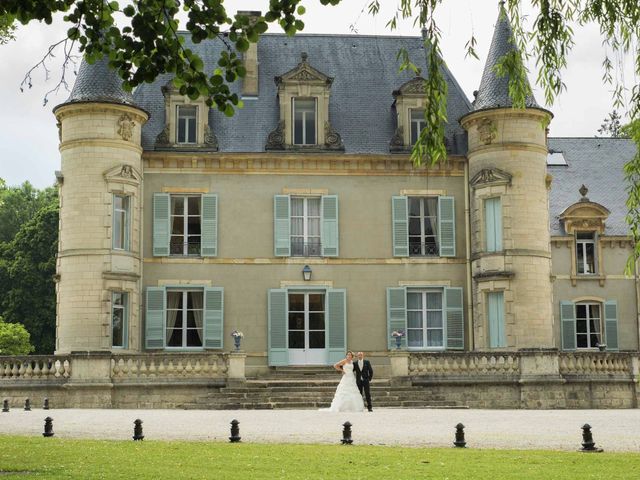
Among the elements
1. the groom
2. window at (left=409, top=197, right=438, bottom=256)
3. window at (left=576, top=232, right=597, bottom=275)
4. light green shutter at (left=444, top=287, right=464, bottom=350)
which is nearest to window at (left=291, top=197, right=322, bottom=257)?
window at (left=409, top=197, right=438, bottom=256)

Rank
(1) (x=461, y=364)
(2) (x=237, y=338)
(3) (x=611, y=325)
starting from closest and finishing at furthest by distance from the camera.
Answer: (1) (x=461, y=364) → (2) (x=237, y=338) → (3) (x=611, y=325)

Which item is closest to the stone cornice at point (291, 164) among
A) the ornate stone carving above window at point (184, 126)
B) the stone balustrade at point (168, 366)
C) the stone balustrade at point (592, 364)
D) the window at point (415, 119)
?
the ornate stone carving above window at point (184, 126)

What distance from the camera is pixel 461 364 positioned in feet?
85.8

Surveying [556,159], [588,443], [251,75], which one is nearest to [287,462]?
[588,443]

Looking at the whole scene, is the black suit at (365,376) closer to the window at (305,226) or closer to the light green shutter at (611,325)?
the window at (305,226)

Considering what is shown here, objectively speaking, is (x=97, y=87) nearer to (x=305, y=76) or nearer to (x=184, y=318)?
(x=305, y=76)

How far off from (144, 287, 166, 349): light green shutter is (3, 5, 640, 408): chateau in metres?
0.04

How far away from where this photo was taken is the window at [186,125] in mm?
30156

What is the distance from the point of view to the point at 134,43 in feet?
30.4

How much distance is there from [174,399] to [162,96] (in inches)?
402

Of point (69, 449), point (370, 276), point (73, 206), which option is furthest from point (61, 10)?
point (370, 276)

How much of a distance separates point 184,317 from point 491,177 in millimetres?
9664

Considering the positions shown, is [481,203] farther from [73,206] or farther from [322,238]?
[73,206]

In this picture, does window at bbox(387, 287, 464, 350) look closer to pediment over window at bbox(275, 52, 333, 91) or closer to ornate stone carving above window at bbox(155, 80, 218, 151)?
pediment over window at bbox(275, 52, 333, 91)
